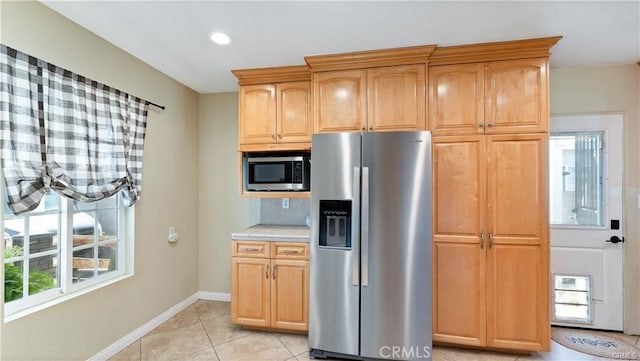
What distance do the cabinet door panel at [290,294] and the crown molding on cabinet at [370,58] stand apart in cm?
177

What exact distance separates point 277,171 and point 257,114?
0.61 meters

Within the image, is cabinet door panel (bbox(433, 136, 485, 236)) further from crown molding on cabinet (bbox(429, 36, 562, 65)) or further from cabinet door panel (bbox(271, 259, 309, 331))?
cabinet door panel (bbox(271, 259, 309, 331))

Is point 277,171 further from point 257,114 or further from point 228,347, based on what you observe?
point 228,347

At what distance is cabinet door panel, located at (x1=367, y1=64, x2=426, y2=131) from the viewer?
2.55 m

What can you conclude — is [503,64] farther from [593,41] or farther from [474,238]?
[474,238]

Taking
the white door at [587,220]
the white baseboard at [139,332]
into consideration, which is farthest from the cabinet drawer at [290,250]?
the white door at [587,220]

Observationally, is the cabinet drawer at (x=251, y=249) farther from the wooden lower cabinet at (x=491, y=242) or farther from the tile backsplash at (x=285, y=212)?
the wooden lower cabinet at (x=491, y=242)

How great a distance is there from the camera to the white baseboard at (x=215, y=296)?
3.65 m

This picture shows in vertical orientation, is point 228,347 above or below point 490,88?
below

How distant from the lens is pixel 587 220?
9.65ft

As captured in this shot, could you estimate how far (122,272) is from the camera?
8.74 feet

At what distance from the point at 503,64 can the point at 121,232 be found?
11.6 feet

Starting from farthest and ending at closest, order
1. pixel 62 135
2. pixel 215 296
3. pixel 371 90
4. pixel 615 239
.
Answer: pixel 215 296
pixel 615 239
pixel 371 90
pixel 62 135
